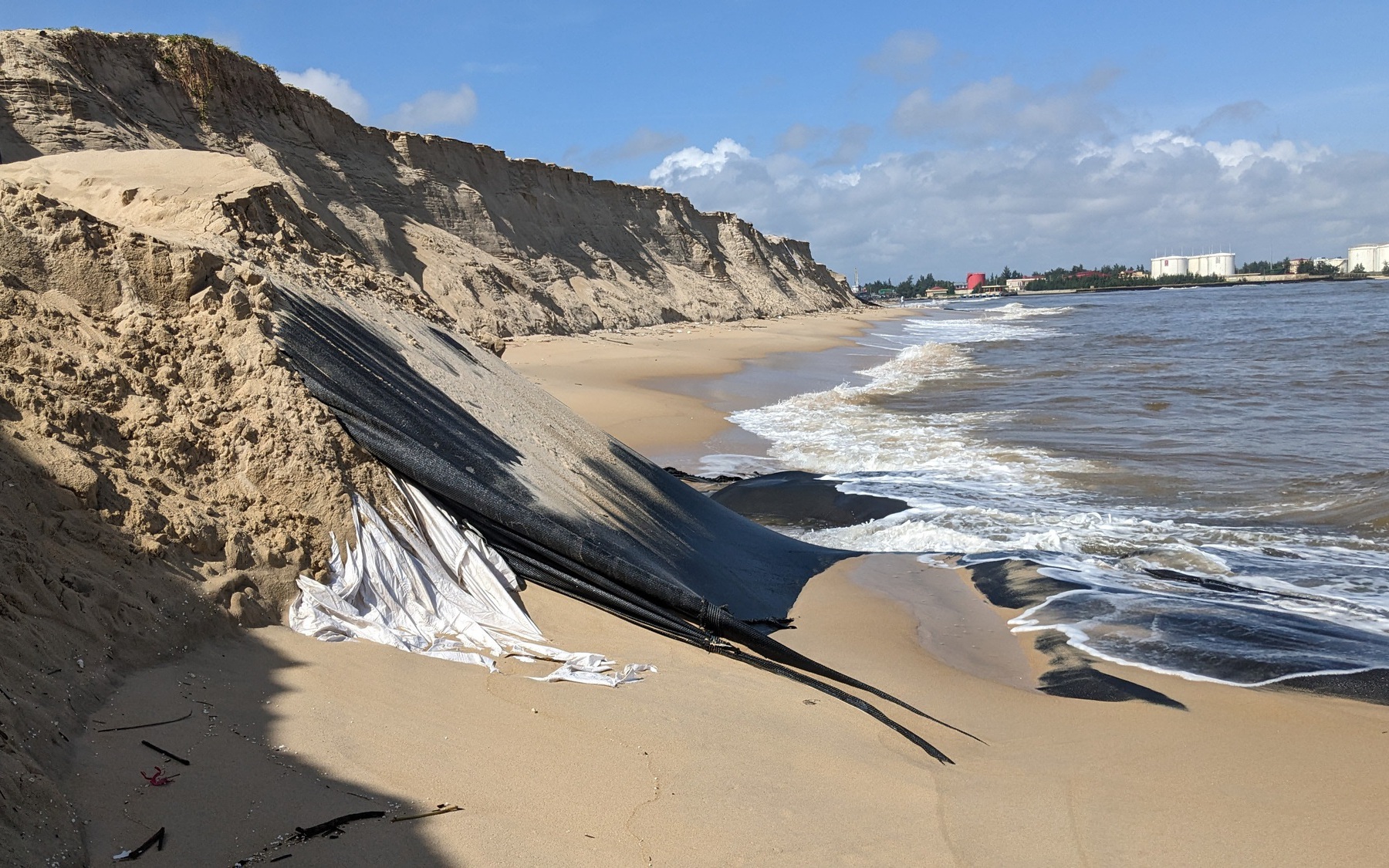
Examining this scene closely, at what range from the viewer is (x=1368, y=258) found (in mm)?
155000

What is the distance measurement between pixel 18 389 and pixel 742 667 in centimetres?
323

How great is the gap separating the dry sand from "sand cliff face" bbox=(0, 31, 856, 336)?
5.34m

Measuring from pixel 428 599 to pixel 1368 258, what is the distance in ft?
625

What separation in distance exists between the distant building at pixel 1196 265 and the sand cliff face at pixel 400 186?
492 feet

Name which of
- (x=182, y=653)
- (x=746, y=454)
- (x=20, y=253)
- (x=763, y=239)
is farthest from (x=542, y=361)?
(x=763, y=239)

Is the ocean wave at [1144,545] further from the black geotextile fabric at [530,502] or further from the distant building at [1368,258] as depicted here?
the distant building at [1368,258]

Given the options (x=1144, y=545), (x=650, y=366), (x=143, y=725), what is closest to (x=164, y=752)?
(x=143, y=725)

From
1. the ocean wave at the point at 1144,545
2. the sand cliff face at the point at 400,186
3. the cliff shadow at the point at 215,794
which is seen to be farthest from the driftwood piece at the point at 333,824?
the sand cliff face at the point at 400,186

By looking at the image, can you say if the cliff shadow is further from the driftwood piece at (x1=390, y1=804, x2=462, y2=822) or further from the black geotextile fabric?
the black geotextile fabric

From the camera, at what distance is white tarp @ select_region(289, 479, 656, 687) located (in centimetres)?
374

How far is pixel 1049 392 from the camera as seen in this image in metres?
19.2

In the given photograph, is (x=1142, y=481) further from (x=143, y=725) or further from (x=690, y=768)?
(x=143, y=725)

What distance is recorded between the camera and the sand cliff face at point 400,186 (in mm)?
16688

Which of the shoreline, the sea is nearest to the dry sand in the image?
the sea
